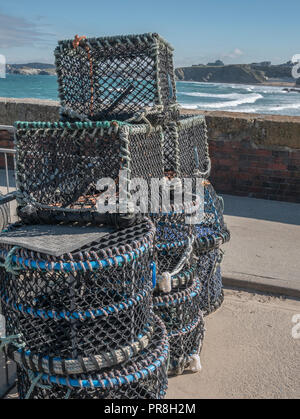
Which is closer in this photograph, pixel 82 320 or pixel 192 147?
pixel 82 320

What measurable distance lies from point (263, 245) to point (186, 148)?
194 centimetres

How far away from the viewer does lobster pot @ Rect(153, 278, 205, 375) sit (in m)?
2.88

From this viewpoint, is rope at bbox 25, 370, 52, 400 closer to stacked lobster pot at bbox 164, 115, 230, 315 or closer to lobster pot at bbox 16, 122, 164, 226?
lobster pot at bbox 16, 122, 164, 226

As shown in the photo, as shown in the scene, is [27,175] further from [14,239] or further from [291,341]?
[291,341]

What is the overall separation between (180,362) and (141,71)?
6.53 feet

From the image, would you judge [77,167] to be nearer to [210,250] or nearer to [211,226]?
[210,250]

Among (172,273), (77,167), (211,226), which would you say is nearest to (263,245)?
(211,226)

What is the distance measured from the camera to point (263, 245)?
5.04 m

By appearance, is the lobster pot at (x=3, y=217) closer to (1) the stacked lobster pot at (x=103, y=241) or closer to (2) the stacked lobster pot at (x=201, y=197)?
(1) the stacked lobster pot at (x=103, y=241)

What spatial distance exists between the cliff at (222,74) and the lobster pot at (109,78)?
8794cm

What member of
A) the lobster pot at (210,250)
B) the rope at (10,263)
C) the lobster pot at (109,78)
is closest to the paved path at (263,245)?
the lobster pot at (210,250)

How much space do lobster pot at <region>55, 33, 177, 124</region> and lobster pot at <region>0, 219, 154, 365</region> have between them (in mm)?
1160

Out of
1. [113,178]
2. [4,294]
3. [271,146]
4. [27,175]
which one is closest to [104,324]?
[4,294]

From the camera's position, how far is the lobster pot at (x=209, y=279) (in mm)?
3562
